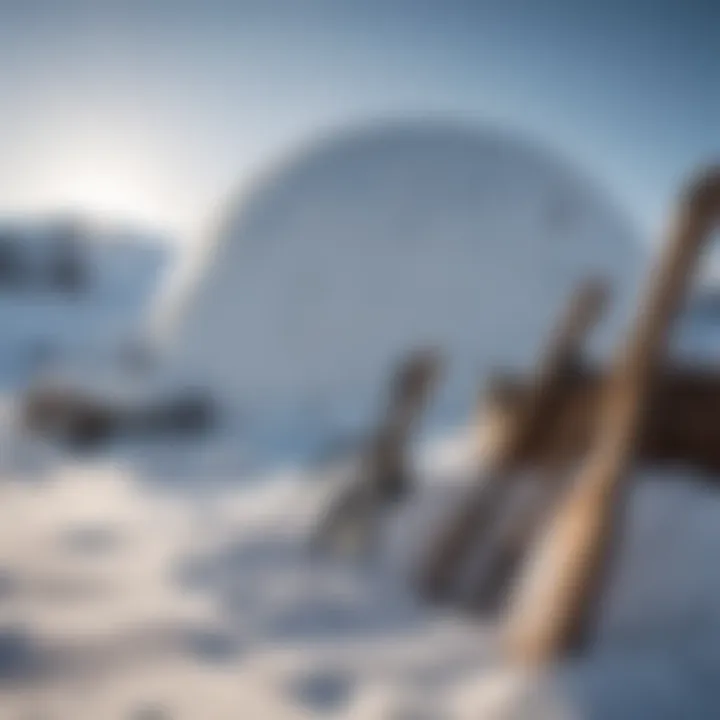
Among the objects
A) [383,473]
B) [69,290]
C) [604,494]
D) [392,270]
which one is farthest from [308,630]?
[69,290]

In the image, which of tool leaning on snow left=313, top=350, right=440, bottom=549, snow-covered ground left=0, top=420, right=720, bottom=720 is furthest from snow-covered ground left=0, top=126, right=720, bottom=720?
tool leaning on snow left=313, top=350, right=440, bottom=549

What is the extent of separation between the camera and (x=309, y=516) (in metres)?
5.14

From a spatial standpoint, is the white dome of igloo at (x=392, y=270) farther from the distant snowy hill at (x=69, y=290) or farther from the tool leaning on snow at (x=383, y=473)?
the distant snowy hill at (x=69, y=290)

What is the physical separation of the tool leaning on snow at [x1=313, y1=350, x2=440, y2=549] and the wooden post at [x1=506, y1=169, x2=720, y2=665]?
4.63 feet

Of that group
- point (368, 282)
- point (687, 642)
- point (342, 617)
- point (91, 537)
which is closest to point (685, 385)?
point (687, 642)

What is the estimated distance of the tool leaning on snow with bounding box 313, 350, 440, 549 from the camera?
4527mm

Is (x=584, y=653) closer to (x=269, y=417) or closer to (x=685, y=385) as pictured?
(x=685, y=385)

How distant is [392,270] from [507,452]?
6.15 metres

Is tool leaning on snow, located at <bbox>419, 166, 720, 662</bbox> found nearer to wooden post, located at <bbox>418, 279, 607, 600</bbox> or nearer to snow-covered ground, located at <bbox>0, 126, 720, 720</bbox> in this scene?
wooden post, located at <bbox>418, 279, 607, 600</bbox>

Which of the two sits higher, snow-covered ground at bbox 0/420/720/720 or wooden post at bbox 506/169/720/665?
wooden post at bbox 506/169/720/665

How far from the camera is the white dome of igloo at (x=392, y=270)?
9781 millimetres

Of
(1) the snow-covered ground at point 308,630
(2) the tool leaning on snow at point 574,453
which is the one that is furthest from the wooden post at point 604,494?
(1) the snow-covered ground at point 308,630

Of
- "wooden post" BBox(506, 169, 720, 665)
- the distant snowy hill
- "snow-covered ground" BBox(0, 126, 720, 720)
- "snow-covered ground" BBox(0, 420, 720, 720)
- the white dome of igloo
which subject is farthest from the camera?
the distant snowy hill

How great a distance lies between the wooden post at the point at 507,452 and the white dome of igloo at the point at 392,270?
15.8 ft
